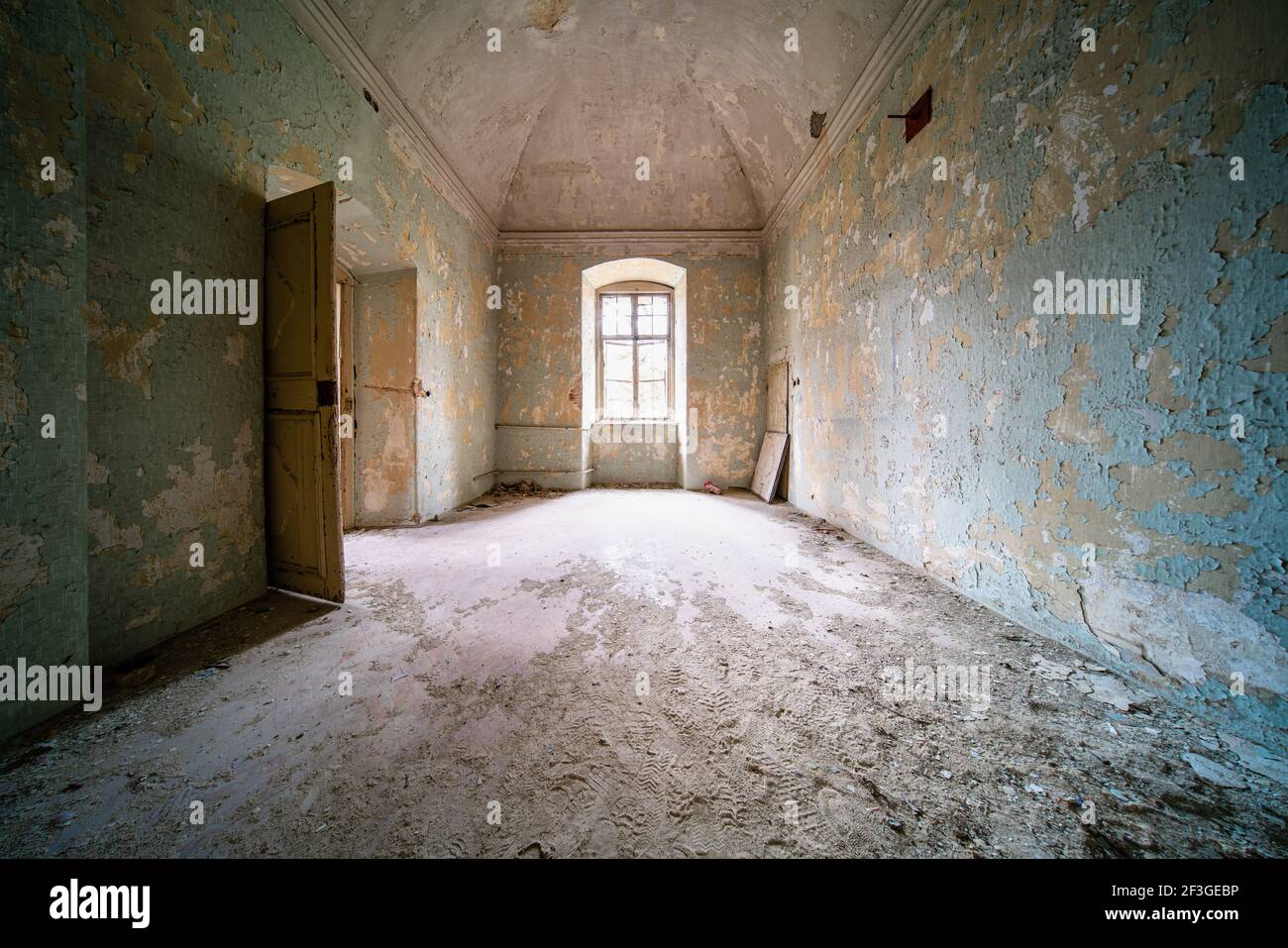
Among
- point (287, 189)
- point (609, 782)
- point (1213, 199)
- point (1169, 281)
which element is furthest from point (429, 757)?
point (287, 189)

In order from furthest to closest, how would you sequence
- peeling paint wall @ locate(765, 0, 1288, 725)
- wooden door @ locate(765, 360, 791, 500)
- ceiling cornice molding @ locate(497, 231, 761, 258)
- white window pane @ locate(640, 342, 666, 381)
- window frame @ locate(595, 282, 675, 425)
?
white window pane @ locate(640, 342, 666, 381), window frame @ locate(595, 282, 675, 425), ceiling cornice molding @ locate(497, 231, 761, 258), wooden door @ locate(765, 360, 791, 500), peeling paint wall @ locate(765, 0, 1288, 725)

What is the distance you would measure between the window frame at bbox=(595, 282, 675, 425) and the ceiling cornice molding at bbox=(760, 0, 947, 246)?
2.67m

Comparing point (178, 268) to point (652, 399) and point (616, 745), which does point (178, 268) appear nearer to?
point (616, 745)

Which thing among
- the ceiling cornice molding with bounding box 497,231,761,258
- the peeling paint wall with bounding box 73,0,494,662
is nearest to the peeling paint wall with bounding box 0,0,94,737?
the peeling paint wall with bounding box 73,0,494,662

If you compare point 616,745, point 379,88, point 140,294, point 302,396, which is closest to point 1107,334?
point 616,745

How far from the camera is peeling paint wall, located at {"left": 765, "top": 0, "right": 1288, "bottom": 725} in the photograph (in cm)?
145

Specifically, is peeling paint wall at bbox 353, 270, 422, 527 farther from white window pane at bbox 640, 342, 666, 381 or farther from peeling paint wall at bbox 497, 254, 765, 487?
white window pane at bbox 640, 342, 666, 381

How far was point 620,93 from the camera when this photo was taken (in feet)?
17.7

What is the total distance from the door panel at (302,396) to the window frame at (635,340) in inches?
203

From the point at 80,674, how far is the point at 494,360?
18.3 ft

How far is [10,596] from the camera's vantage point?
1.49m

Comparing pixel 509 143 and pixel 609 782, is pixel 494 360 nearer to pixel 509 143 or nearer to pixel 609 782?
pixel 509 143

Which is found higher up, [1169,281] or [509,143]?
[509,143]

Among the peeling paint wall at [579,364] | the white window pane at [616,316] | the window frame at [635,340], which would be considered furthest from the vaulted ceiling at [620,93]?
the white window pane at [616,316]
